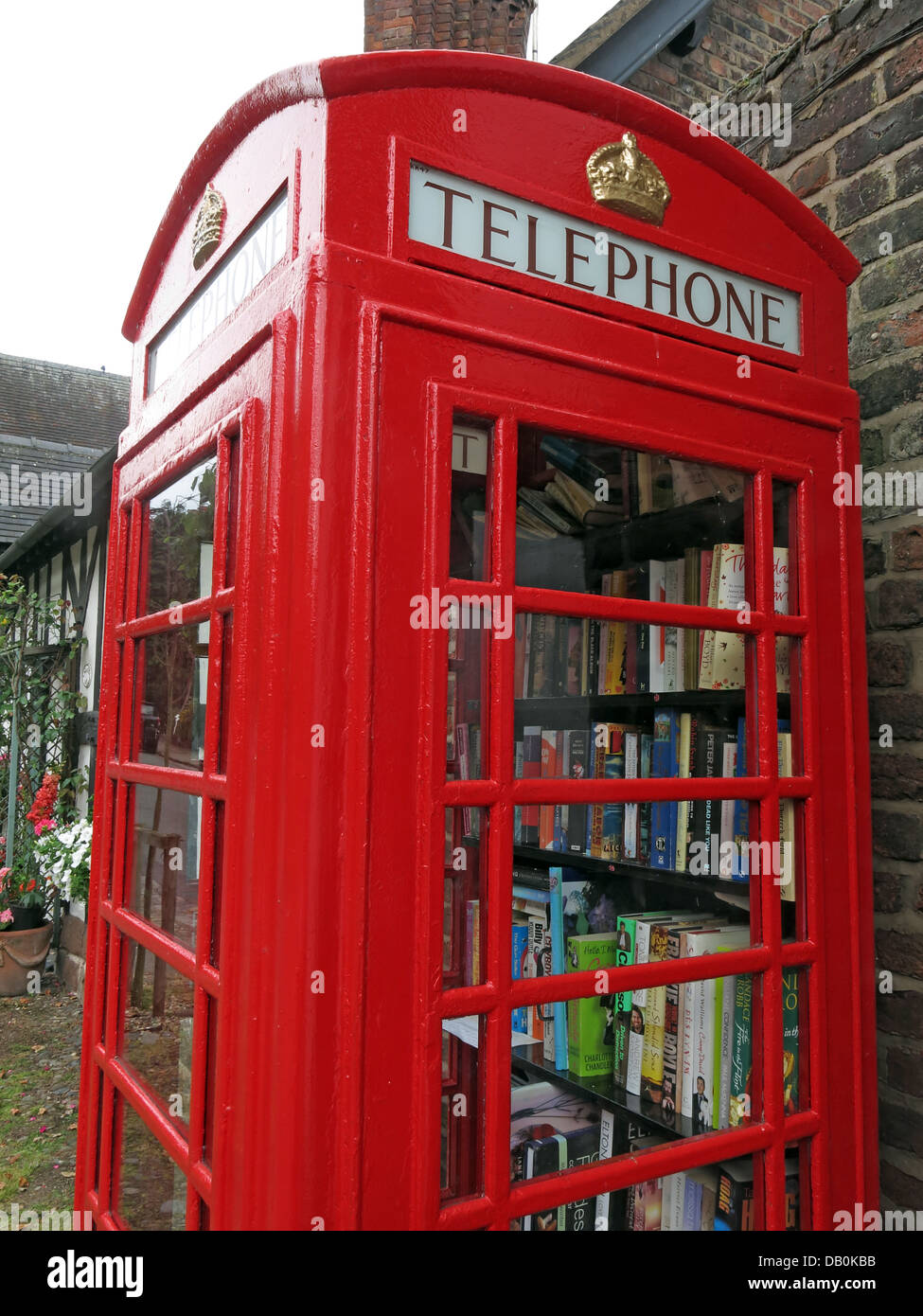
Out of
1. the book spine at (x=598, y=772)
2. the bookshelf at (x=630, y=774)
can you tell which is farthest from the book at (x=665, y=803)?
the book spine at (x=598, y=772)

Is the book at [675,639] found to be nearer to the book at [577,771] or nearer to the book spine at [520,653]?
the book at [577,771]

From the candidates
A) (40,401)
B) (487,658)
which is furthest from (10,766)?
(40,401)

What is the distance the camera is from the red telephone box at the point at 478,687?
4.29 ft

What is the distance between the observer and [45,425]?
50.5ft

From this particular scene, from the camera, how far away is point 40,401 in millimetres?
16344

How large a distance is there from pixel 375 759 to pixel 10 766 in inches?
264

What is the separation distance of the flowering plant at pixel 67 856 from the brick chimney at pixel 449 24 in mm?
5562

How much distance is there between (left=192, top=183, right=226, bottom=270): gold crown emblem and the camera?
5.64ft

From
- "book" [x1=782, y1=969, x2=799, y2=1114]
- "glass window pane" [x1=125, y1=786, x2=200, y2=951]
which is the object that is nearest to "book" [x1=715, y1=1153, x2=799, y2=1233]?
"book" [x1=782, y1=969, x2=799, y2=1114]

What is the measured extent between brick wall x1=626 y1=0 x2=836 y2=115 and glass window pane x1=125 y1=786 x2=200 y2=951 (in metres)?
5.05

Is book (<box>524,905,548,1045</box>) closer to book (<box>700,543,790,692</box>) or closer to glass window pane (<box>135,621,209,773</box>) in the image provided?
book (<box>700,543,790,692</box>)

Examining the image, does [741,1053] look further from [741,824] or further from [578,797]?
[578,797]

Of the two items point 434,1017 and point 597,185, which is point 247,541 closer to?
point 434,1017

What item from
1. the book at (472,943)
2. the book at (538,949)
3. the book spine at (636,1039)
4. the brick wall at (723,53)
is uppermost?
the brick wall at (723,53)
